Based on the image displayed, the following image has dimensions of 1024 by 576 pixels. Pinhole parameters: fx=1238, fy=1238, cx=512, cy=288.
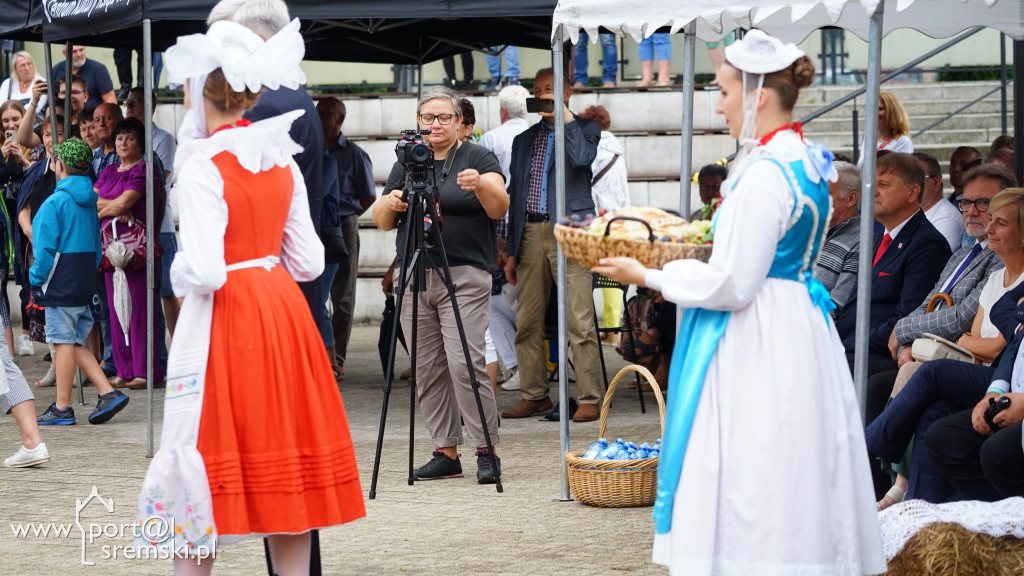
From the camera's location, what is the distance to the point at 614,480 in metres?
5.59

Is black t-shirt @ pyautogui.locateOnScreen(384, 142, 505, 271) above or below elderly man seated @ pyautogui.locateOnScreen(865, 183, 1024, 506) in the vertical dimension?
above

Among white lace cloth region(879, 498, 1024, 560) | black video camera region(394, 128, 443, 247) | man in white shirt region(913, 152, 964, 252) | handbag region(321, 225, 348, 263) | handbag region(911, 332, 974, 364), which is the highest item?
black video camera region(394, 128, 443, 247)

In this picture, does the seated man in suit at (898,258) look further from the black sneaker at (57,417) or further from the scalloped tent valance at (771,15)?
the black sneaker at (57,417)

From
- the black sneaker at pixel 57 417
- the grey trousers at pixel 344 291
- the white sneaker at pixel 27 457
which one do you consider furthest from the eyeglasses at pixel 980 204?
the black sneaker at pixel 57 417

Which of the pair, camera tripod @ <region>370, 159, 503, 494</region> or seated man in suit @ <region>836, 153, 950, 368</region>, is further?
seated man in suit @ <region>836, 153, 950, 368</region>

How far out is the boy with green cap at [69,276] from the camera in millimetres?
7863

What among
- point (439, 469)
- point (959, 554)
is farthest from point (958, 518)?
point (439, 469)

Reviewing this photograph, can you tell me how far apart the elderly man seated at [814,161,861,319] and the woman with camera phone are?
2793 mm

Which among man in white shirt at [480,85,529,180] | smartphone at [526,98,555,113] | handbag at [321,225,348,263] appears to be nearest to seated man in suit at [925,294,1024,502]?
smartphone at [526,98,555,113]

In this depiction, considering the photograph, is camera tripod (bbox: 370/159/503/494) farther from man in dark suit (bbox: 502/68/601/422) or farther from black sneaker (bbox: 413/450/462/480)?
man in dark suit (bbox: 502/68/601/422)

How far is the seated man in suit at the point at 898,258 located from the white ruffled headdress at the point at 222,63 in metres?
3.29

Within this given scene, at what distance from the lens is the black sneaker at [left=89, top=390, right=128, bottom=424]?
795 cm

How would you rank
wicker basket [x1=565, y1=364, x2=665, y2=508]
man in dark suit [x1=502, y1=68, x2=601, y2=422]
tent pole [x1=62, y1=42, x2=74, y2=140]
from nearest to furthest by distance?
wicker basket [x1=565, y1=364, x2=665, y2=508] → man in dark suit [x1=502, y1=68, x2=601, y2=422] → tent pole [x1=62, y1=42, x2=74, y2=140]

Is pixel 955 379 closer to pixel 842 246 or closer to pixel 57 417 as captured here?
pixel 842 246
